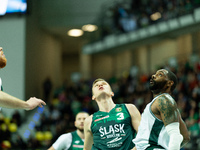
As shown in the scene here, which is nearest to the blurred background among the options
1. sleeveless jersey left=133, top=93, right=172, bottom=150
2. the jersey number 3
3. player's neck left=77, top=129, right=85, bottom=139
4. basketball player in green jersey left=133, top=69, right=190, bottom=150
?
player's neck left=77, top=129, right=85, bottom=139

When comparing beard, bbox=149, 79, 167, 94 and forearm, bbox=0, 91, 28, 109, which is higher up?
beard, bbox=149, 79, 167, 94

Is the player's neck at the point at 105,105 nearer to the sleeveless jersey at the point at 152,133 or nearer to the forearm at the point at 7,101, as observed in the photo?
the sleeveless jersey at the point at 152,133

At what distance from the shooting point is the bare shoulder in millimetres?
4113

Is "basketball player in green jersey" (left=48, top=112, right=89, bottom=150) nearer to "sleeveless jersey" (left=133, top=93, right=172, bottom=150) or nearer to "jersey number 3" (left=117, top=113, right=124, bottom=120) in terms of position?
"jersey number 3" (left=117, top=113, right=124, bottom=120)

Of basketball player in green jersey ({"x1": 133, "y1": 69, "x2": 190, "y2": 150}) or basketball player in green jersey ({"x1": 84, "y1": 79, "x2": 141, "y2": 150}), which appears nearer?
basketball player in green jersey ({"x1": 133, "y1": 69, "x2": 190, "y2": 150})

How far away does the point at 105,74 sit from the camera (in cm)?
2667

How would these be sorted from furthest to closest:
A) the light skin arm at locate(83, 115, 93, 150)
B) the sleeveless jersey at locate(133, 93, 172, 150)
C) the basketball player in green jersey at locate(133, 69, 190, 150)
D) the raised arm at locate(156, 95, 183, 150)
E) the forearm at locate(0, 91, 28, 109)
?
the light skin arm at locate(83, 115, 93, 150)
the sleeveless jersey at locate(133, 93, 172, 150)
the basketball player in green jersey at locate(133, 69, 190, 150)
the raised arm at locate(156, 95, 183, 150)
the forearm at locate(0, 91, 28, 109)

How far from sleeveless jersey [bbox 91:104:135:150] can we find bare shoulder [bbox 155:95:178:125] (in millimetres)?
1350

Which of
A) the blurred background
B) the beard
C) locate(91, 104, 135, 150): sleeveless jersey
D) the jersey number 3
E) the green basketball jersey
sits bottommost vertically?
the green basketball jersey

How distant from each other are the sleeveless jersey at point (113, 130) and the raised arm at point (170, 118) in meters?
1.35

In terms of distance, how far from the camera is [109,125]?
550 centimetres

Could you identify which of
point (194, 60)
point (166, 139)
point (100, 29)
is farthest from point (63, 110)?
point (166, 139)

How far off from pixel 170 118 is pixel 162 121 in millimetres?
181

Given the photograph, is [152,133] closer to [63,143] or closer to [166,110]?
[166,110]
